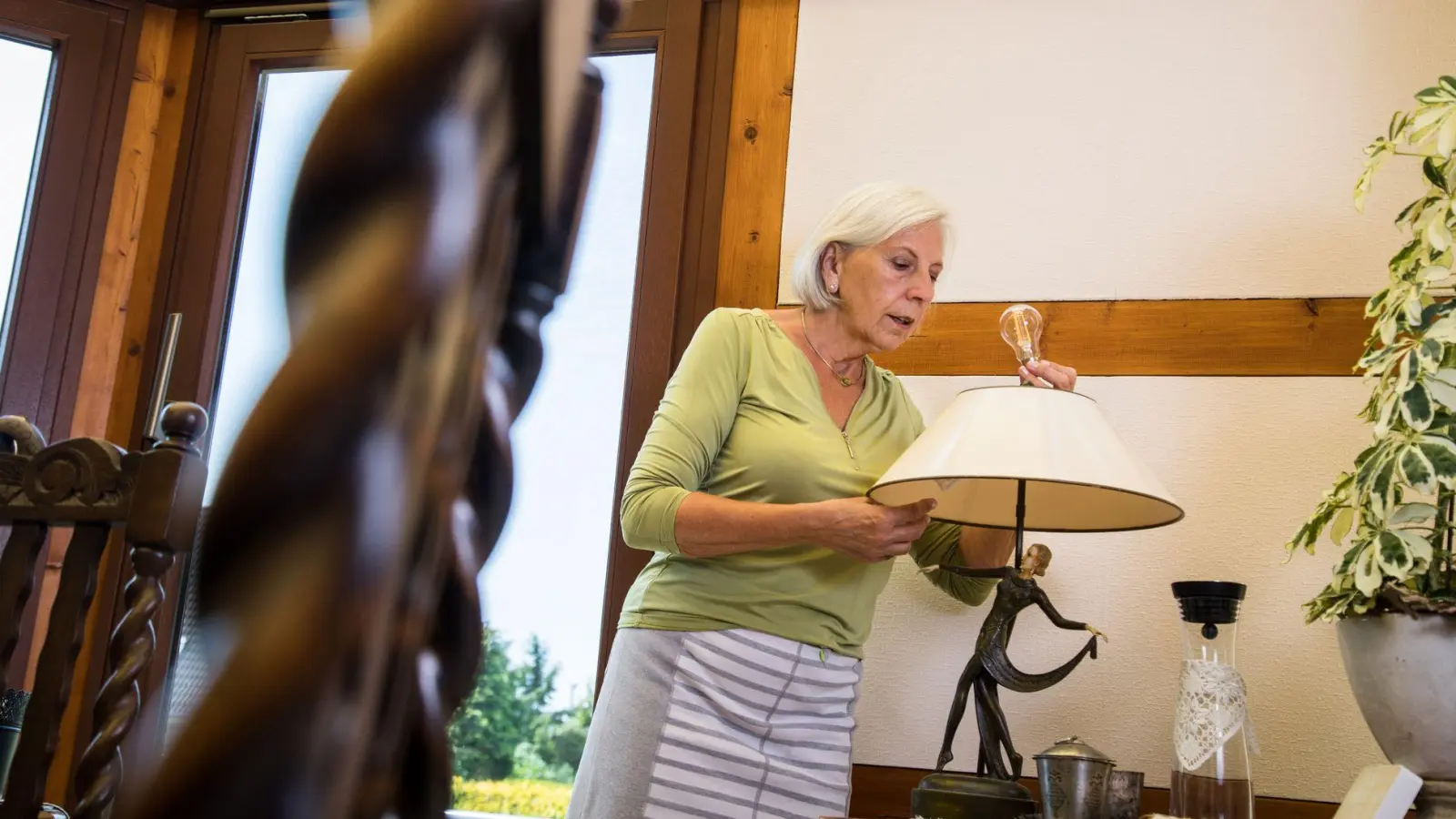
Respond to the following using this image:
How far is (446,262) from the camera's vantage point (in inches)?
6.5

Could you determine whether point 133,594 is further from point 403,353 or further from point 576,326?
point 576,326

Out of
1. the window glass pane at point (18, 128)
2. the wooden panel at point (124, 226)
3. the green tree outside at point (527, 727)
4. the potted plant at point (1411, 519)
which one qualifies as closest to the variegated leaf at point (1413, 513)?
the potted plant at point (1411, 519)

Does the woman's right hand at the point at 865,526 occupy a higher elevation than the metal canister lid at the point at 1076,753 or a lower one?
higher

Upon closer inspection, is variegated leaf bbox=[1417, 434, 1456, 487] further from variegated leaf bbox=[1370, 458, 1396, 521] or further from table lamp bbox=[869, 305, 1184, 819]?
table lamp bbox=[869, 305, 1184, 819]

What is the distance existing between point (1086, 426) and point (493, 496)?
1.64m

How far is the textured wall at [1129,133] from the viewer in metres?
2.38

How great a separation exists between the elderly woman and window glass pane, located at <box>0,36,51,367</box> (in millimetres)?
1848

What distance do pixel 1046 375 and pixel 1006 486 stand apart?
19 centimetres

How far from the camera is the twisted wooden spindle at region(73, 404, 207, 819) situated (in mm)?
1106

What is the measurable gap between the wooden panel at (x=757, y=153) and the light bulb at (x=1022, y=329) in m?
0.56

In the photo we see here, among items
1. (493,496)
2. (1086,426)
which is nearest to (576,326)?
(1086,426)

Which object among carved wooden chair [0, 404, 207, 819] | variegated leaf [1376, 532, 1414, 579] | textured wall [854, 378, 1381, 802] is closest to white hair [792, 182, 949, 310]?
textured wall [854, 378, 1381, 802]

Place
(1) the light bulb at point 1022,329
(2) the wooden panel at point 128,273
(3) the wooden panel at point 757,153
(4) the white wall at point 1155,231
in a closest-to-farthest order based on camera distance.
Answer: (1) the light bulb at point 1022,329 → (4) the white wall at point 1155,231 → (3) the wooden panel at point 757,153 → (2) the wooden panel at point 128,273

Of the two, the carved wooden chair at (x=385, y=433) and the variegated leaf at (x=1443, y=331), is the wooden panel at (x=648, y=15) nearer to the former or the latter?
the variegated leaf at (x=1443, y=331)
